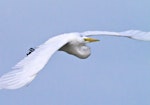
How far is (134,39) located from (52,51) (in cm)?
435

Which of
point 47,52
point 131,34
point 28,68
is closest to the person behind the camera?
point 28,68

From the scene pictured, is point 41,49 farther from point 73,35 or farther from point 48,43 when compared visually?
point 73,35

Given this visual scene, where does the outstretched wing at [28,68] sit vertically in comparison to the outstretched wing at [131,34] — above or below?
above

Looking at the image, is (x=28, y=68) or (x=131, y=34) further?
(x=131, y=34)

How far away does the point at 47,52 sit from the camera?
33.6ft

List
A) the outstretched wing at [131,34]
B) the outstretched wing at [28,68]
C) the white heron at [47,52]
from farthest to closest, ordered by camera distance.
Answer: the outstretched wing at [131,34]
the white heron at [47,52]
the outstretched wing at [28,68]

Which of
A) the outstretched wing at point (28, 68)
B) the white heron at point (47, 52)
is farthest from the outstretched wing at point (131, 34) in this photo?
the outstretched wing at point (28, 68)

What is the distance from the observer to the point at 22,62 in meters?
9.15

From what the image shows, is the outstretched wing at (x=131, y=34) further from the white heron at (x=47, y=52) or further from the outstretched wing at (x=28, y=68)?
the outstretched wing at (x=28, y=68)

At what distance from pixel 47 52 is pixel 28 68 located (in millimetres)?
1653

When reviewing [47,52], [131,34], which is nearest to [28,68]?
[47,52]

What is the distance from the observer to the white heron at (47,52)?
311 inches

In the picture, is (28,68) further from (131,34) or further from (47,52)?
(131,34)

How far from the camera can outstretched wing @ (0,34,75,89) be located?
7.77m
